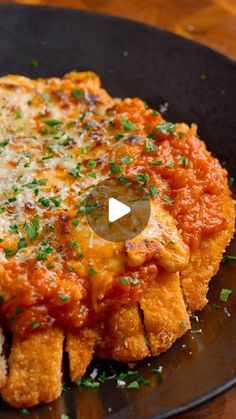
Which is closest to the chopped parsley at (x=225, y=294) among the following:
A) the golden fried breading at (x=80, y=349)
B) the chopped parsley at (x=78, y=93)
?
the golden fried breading at (x=80, y=349)

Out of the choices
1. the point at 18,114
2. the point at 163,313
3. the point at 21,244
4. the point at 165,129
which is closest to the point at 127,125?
the point at 165,129

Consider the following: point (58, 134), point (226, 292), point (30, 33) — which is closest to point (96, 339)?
point (226, 292)

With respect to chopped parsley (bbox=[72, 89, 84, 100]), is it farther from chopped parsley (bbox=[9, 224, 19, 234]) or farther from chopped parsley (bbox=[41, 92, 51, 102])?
chopped parsley (bbox=[9, 224, 19, 234])

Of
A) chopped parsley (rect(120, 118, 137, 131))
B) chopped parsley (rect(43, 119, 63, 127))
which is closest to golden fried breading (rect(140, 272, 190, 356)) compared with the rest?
chopped parsley (rect(120, 118, 137, 131))

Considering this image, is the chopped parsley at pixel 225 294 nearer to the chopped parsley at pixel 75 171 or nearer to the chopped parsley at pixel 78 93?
the chopped parsley at pixel 75 171

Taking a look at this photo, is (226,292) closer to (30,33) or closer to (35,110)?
(35,110)

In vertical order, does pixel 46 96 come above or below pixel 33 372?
above

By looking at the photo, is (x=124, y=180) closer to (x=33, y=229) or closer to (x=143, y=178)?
(x=143, y=178)
